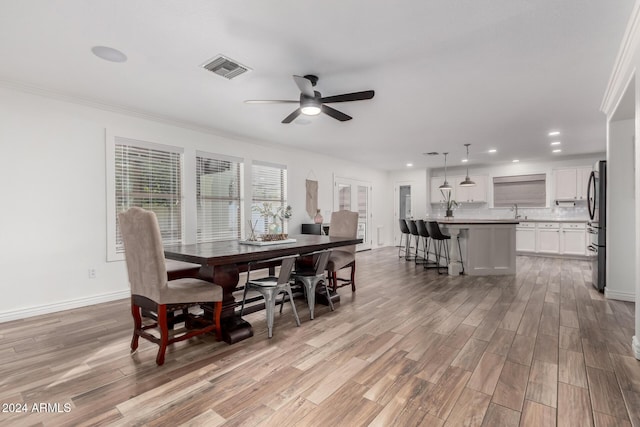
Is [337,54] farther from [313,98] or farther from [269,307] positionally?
[269,307]

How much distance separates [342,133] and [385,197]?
499 cm

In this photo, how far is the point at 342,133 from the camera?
5371mm

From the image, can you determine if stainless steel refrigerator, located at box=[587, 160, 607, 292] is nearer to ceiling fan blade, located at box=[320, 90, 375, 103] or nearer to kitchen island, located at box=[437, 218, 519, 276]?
kitchen island, located at box=[437, 218, 519, 276]

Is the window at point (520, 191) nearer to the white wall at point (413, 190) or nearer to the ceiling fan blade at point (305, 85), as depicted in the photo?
the white wall at point (413, 190)

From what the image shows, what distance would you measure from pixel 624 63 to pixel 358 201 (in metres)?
6.23

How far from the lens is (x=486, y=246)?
5328 millimetres

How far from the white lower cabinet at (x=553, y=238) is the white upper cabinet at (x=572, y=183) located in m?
0.81

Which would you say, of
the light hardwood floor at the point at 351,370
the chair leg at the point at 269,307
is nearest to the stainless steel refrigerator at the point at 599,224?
the light hardwood floor at the point at 351,370

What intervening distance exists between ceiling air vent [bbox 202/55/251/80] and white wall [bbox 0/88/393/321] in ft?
6.43

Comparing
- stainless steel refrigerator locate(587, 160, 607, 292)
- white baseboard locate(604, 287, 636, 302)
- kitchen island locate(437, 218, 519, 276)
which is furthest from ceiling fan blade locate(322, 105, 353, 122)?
white baseboard locate(604, 287, 636, 302)

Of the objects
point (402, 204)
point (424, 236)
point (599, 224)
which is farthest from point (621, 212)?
point (402, 204)

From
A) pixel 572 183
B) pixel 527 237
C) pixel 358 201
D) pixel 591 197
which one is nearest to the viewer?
pixel 591 197

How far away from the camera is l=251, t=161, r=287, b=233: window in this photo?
5828 millimetres

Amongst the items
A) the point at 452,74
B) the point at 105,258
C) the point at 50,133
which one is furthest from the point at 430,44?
Answer: the point at 105,258
